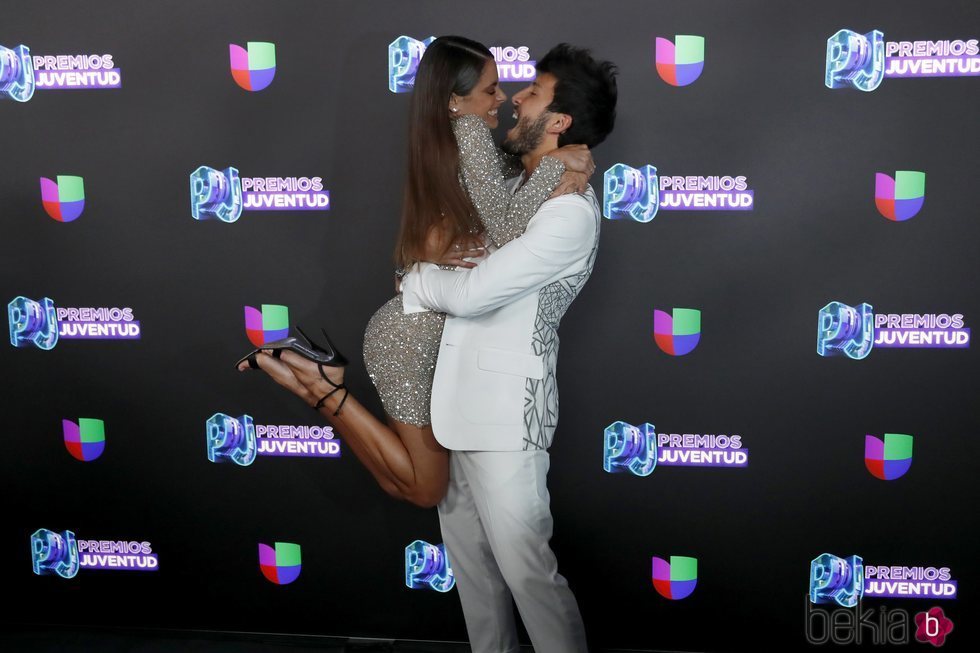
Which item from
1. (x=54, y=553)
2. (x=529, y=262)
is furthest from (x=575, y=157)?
(x=54, y=553)

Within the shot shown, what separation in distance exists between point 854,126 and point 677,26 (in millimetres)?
602

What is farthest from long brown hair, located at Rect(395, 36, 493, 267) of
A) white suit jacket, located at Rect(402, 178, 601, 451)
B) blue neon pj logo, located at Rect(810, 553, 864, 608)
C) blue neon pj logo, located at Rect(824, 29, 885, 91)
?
blue neon pj logo, located at Rect(810, 553, 864, 608)

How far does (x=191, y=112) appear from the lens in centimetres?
261

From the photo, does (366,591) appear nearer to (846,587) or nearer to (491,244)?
(491,244)

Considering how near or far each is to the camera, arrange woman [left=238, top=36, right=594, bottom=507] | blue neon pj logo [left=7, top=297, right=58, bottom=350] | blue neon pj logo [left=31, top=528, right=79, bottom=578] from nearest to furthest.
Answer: woman [left=238, top=36, right=594, bottom=507] → blue neon pj logo [left=7, top=297, right=58, bottom=350] → blue neon pj logo [left=31, top=528, right=79, bottom=578]

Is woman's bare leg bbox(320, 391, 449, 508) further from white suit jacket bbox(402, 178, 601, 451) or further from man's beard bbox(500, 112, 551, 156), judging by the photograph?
man's beard bbox(500, 112, 551, 156)

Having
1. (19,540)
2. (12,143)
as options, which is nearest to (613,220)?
(12,143)

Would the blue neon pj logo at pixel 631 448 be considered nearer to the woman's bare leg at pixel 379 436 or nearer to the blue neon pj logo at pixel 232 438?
the woman's bare leg at pixel 379 436

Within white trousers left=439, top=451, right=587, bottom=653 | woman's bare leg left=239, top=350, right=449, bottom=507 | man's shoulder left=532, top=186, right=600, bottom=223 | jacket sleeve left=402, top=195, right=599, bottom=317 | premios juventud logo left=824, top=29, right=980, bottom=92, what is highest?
premios juventud logo left=824, top=29, right=980, bottom=92

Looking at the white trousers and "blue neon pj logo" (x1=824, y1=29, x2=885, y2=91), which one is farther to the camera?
"blue neon pj logo" (x1=824, y1=29, x2=885, y2=91)

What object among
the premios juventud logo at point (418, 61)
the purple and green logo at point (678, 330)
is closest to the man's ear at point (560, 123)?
the premios juventud logo at point (418, 61)

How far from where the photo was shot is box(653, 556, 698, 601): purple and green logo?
8.92 ft

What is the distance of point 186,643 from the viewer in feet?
9.35

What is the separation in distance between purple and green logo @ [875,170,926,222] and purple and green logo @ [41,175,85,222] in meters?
2.51
